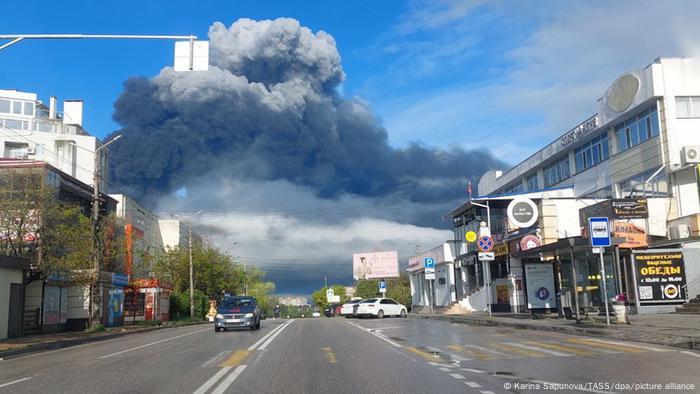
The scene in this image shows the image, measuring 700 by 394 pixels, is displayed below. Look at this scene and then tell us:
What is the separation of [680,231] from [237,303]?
24.5 meters

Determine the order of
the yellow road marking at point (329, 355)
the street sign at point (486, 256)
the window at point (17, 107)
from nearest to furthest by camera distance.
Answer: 1. the yellow road marking at point (329, 355)
2. the street sign at point (486, 256)
3. the window at point (17, 107)

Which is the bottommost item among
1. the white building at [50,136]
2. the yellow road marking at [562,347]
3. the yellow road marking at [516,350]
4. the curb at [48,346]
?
the curb at [48,346]

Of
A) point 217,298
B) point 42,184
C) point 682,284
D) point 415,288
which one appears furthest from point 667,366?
point 217,298

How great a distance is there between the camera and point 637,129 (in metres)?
40.4

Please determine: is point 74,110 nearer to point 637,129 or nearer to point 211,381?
point 637,129

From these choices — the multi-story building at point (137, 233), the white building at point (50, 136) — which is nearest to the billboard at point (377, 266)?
the multi-story building at point (137, 233)

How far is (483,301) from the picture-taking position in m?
46.0

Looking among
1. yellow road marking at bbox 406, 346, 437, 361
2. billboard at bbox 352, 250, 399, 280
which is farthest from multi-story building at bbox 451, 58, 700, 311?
billboard at bbox 352, 250, 399, 280

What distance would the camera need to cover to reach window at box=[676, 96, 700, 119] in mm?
37438

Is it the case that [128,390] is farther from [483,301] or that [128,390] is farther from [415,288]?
[415,288]

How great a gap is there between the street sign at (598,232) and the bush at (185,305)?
48.5 m

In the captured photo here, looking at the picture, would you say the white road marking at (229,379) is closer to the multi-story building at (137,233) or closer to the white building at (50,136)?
the multi-story building at (137,233)

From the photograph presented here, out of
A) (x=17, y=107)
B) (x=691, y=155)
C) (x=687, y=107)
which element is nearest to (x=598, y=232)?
(x=691, y=155)

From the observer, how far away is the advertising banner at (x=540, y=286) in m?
33.1
